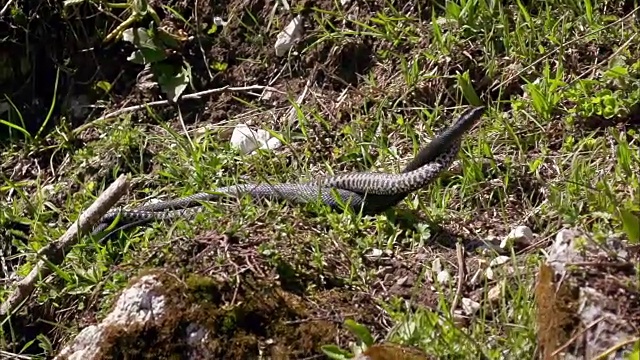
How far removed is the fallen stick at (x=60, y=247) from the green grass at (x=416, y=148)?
0.08 m

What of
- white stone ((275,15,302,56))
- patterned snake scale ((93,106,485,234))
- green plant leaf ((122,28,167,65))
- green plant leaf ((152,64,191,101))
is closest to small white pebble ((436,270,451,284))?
patterned snake scale ((93,106,485,234))

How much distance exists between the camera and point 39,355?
5758mm

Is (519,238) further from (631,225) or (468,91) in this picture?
(468,91)

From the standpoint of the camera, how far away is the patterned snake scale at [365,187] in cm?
604

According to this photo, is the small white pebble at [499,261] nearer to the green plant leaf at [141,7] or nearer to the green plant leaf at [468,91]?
the green plant leaf at [468,91]

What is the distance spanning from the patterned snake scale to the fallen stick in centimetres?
21

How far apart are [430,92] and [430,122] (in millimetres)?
305

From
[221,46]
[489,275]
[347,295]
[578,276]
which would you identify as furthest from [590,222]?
[221,46]

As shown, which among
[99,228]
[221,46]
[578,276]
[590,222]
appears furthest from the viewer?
[221,46]

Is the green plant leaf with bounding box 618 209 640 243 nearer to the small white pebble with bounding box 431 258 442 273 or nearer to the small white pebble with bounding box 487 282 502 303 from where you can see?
the small white pebble with bounding box 487 282 502 303

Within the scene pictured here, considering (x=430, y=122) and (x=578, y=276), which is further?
(x=430, y=122)

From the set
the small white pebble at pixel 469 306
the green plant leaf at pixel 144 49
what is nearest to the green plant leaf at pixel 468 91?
the small white pebble at pixel 469 306

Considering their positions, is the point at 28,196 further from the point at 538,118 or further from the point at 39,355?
the point at 538,118

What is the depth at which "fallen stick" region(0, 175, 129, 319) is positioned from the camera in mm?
5980
